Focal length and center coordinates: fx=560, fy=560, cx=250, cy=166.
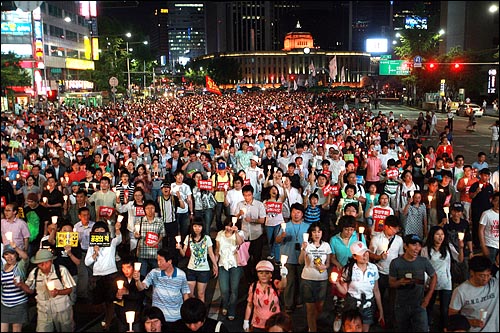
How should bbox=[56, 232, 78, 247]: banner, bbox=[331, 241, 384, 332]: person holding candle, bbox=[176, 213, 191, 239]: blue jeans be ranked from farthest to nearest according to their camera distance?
bbox=[176, 213, 191, 239]: blue jeans → bbox=[56, 232, 78, 247]: banner → bbox=[331, 241, 384, 332]: person holding candle

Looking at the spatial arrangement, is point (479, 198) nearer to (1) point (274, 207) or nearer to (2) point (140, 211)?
(1) point (274, 207)

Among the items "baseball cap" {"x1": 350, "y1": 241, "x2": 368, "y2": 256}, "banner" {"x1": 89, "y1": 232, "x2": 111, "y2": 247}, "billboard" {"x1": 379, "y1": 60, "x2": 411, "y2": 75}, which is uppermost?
"billboard" {"x1": 379, "y1": 60, "x2": 411, "y2": 75}

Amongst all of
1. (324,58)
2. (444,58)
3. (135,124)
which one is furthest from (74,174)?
(324,58)

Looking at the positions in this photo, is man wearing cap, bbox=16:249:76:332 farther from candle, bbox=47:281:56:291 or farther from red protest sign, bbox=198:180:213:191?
red protest sign, bbox=198:180:213:191

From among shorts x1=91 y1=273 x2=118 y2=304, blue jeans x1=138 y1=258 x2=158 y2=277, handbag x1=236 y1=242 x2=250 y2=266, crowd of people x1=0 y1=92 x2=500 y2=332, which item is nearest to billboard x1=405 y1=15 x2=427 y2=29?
crowd of people x1=0 y1=92 x2=500 y2=332

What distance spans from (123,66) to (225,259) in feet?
217

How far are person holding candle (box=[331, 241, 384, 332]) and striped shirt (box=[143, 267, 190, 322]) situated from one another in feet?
5.25

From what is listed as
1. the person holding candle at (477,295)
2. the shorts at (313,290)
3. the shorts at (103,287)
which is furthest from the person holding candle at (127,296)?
the person holding candle at (477,295)

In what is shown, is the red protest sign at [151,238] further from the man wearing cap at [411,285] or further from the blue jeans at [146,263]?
the man wearing cap at [411,285]

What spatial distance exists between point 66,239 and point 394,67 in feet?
153

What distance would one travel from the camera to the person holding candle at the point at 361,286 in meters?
5.62

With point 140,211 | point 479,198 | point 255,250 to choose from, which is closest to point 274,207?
point 255,250

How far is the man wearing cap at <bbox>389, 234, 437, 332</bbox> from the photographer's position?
18.9 feet

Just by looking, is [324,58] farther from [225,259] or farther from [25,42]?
[225,259]
